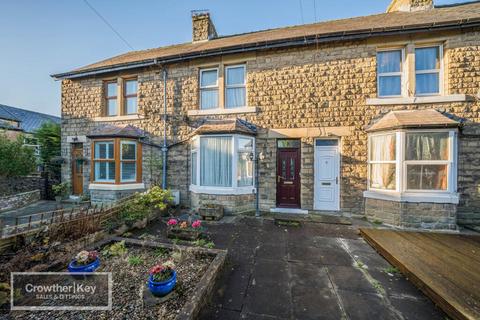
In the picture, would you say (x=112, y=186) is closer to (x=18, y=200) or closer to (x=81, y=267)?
(x=18, y=200)

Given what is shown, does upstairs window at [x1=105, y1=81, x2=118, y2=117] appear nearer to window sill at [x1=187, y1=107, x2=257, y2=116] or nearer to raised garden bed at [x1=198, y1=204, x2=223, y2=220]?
window sill at [x1=187, y1=107, x2=257, y2=116]

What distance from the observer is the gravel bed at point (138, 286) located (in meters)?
2.37

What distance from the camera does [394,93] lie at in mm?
6613

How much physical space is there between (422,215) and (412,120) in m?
2.82

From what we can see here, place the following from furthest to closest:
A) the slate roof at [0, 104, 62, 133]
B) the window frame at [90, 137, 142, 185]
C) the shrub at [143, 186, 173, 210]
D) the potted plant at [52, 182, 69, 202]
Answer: the slate roof at [0, 104, 62, 133] < the potted plant at [52, 182, 69, 202] < the window frame at [90, 137, 142, 185] < the shrub at [143, 186, 173, 210]

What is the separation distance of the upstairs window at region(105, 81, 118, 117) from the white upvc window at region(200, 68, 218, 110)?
4465 mm

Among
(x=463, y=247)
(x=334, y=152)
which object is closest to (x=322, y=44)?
(x=334, y=152)

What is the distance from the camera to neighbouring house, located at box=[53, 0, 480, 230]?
18.9ft

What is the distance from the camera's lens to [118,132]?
798 centimetres

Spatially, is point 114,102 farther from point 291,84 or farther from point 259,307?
point 259,307

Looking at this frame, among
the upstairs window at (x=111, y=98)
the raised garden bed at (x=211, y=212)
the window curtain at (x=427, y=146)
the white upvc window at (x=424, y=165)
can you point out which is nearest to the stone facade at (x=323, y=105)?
the raised garden bed at (x=211, y=212)

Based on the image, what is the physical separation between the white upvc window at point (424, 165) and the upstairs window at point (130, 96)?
33.7 ft

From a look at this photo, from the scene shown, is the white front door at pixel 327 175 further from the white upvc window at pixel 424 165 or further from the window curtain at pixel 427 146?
the window curtain at pixel 427 146

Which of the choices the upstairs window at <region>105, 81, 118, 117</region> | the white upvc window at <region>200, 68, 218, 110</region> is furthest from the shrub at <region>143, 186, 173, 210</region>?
the upstairs window at <region>105, 81, 118, 117</region>
